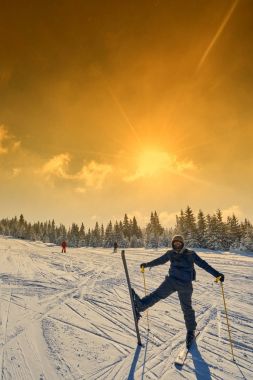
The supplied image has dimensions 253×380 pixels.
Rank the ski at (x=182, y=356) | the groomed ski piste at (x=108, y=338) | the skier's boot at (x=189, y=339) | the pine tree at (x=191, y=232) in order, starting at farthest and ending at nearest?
the pine tree at (x=191, y=232) → the skier's boot at (x=189, y=339) → the ski at (x=182, y=356) → the groomed ski piste at (x=108, y=338)

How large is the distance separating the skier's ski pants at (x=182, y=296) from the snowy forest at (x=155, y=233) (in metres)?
53.9

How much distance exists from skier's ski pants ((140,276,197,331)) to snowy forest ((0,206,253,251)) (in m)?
53.9

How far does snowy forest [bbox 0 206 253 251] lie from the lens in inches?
2286

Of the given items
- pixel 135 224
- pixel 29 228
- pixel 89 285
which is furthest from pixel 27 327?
pixel 29 228

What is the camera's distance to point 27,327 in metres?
5.20

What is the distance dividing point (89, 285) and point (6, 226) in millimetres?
158515

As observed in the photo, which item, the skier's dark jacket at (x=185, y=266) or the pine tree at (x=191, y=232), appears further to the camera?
the pine tree at (x=191, y=232)

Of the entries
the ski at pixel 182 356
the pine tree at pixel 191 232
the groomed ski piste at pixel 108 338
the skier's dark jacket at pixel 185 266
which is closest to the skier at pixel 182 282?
the skier's dark jacket at pixel 185 266

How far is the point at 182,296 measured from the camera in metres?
4.93

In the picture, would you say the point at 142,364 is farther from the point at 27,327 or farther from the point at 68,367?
the point at 27,327

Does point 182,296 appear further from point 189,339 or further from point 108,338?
point 108,338

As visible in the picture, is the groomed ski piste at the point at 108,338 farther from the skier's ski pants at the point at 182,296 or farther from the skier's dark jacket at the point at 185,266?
the skier's dark jacket at the point at 185,266

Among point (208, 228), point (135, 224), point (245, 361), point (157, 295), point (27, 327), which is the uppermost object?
point (135, 224)

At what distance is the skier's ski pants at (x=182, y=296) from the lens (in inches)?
192
